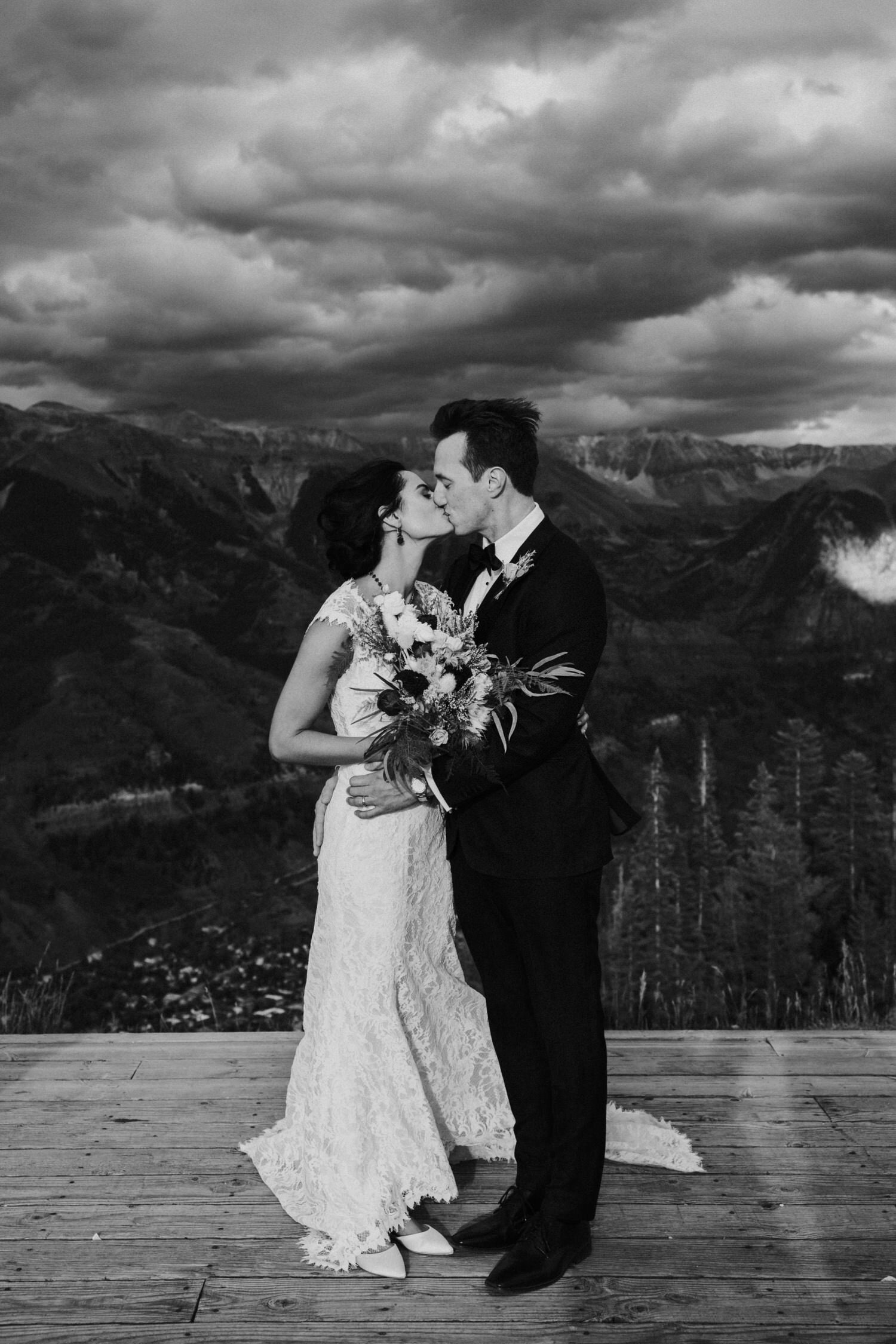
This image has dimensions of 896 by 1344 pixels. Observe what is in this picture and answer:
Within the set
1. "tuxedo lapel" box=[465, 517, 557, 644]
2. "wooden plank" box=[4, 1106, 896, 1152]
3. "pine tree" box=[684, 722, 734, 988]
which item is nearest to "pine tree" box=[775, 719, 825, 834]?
"pine tree" box=[684, 722, 734, 988]

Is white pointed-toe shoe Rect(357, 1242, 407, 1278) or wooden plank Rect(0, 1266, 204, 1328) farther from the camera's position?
white pointed-toe shoe Rect(357, 1242, 407, 1278)

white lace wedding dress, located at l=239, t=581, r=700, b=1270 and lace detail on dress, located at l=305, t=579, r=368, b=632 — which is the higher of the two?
lace detail on dress, located at l=305, t=579, r=368, b=632

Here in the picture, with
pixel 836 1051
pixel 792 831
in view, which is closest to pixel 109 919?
pixel 792 831

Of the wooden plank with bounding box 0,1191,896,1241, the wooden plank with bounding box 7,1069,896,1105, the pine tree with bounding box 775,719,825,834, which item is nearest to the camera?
the wooden plank with bounding box 0,1191,896,1241

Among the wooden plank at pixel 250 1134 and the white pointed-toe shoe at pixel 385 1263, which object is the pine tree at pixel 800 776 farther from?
the white pointed-toe shoe at pixel 385 1263

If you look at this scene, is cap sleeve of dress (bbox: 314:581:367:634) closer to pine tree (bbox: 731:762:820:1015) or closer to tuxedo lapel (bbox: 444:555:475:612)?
tuxedo lapel (bbox: 444:555:475:612)

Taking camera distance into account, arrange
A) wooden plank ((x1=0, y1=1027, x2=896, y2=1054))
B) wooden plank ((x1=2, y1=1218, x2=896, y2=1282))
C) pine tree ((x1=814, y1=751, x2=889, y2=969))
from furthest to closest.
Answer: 1. pine tree ((x1=814, y1=751, x2=889, y2=969))
2. wooden plank ((x1=0, y1=1027, x2=896, y2=1054))
3. wooden plank ((x1=2, y1=1218, x2=896, y2=1282))

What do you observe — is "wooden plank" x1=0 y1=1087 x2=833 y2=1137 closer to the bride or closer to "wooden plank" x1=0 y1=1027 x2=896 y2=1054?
"wooden plank" x1=0 y1=1027 x2=896 y2=1054

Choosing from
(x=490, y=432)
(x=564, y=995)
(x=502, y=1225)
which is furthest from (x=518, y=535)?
(x=502, y=1225)

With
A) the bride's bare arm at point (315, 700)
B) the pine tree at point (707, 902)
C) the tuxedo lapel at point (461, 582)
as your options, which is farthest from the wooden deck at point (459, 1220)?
the pine tree at point (707, 902)

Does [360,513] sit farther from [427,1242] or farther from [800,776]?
[800,776]

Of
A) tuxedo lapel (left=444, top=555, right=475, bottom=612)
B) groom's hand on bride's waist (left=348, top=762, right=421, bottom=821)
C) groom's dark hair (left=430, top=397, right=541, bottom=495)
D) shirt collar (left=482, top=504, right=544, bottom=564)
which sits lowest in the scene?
groom's hand on bride's waist (left=348, top=762, right=421, bottom=821)

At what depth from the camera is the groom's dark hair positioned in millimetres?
A: 3420

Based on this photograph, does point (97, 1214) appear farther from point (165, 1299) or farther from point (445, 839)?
point (445, 839)
